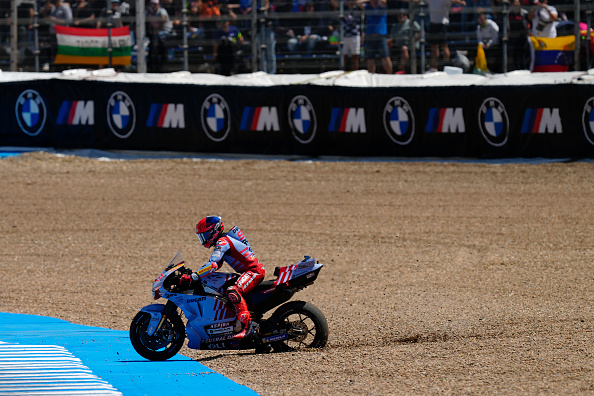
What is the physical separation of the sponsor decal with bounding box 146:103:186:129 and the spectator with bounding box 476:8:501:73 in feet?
22.7

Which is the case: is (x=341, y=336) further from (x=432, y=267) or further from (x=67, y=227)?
(x=67, y=227)

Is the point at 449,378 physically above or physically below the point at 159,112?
below

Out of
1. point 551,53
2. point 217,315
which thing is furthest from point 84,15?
point 217,315

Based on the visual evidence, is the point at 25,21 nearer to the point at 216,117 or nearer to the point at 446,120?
the point at 216,117

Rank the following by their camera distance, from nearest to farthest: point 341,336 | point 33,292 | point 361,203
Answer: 1. point 341,336
2. point 33,292
3. point 361,203

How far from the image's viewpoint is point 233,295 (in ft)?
25.2

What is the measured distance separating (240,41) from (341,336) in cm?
1368

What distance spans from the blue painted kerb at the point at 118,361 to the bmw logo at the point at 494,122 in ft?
36.2

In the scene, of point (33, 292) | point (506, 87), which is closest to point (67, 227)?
point (33, 292)

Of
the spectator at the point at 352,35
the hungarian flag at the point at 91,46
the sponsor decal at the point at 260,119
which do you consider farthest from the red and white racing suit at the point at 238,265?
the hungarian flag at the point at 91,46

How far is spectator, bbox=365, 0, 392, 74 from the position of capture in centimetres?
1956

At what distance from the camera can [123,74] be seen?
20.9 meters

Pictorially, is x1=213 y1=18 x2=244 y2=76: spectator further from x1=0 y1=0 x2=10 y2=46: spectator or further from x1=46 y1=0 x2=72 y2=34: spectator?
x1=0 y1=0 x2=10 y2=46: spectator

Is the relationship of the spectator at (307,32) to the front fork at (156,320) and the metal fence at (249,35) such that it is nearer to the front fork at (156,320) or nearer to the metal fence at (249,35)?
the metal fence at (249,35)
